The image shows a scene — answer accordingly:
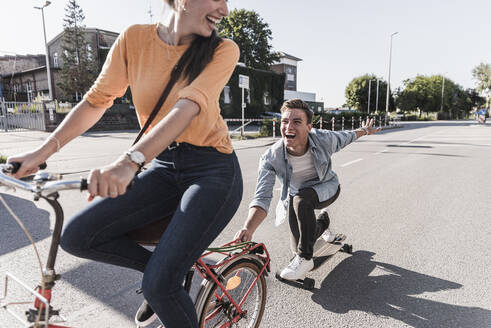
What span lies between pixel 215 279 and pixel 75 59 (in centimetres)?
3727

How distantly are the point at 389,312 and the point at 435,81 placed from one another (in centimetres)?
8606

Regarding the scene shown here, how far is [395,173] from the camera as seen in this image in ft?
27.1

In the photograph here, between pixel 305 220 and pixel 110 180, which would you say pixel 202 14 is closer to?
pixel 110 180

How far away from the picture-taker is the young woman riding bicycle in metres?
1.40

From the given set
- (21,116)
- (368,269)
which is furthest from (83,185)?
(21,116)

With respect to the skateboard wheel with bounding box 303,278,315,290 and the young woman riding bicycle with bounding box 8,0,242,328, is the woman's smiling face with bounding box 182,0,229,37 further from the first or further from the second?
the skateboard wheel with bounding box 303,278,315,290

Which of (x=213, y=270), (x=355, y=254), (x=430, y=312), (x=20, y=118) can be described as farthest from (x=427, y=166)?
(x=20, y=118)

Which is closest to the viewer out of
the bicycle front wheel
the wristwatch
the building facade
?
the wristwatch

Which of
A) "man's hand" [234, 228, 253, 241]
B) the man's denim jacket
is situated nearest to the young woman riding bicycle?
"man's hand" [234, 228, 253, 241]

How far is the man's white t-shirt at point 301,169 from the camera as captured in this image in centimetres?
324

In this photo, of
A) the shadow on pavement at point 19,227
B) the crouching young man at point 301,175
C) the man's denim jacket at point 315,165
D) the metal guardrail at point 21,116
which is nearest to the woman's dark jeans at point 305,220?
the crouching young man at point 301,175

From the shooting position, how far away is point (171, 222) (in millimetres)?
1448

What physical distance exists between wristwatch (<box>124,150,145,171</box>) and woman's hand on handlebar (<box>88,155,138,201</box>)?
0.04m

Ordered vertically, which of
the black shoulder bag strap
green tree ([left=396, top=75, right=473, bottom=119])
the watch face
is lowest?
the watch face
